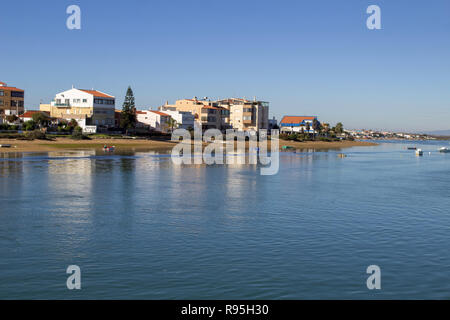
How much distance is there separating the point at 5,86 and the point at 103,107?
100 feet

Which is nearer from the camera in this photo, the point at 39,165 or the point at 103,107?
the point at 39,165

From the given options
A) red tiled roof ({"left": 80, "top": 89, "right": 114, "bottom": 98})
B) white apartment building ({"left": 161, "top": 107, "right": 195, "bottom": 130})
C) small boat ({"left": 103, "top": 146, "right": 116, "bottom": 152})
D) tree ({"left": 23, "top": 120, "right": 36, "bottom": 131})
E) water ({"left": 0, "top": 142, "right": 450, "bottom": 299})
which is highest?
red tiled roof ({"left": 80, "top": 89, "right": 114, "bottom": 98})

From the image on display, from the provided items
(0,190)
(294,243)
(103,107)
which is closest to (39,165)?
(0,190)

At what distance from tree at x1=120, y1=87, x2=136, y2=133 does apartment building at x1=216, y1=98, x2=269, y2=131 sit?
53.2 m

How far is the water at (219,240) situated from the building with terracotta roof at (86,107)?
75.4 meters

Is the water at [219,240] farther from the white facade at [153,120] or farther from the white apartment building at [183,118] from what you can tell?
the white apartment building at [183,118]

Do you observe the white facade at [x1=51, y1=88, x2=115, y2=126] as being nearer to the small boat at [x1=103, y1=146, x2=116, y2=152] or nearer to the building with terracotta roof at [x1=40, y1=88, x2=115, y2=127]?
the building with terracotta roof at [x1=40, y1=88, x2=115, y2=127]

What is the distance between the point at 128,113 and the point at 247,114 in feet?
188

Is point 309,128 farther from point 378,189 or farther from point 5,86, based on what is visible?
point 378,189

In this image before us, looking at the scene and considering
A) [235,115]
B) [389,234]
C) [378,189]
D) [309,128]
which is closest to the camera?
[389,234]

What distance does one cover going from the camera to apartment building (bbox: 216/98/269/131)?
560 ft

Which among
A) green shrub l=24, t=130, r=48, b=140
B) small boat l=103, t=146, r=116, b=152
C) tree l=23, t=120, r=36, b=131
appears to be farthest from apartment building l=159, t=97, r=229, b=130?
green shrub l=24, t=130, r=48, b=140

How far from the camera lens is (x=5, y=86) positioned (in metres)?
131

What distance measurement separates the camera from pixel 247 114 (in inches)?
6703
